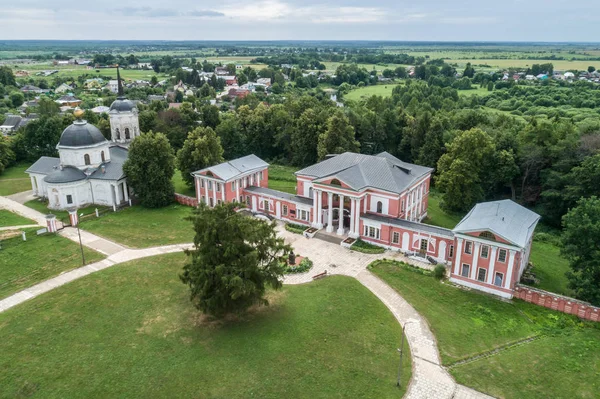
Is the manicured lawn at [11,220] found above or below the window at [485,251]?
below

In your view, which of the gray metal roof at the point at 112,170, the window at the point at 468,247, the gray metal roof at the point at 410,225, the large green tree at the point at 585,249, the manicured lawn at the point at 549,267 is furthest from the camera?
the gray metal roof at the point at 112,170

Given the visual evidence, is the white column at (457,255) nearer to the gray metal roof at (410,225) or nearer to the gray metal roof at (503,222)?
the gray metal roof at (503,222)

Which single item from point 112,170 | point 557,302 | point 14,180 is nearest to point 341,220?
point 557,302

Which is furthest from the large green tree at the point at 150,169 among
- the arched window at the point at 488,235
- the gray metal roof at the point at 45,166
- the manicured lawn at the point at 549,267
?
the manicured lawn at the point at 549,267

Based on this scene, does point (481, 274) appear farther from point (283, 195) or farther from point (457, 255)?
point (283, 195)

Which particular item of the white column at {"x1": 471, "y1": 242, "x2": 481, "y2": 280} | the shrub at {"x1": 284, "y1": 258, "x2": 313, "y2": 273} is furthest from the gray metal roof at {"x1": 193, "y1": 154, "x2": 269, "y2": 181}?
the white column at {"x1": 471, "y1": 242, "x2": 481, "y2": 280}

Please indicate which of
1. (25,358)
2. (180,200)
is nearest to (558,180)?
(180,200)
